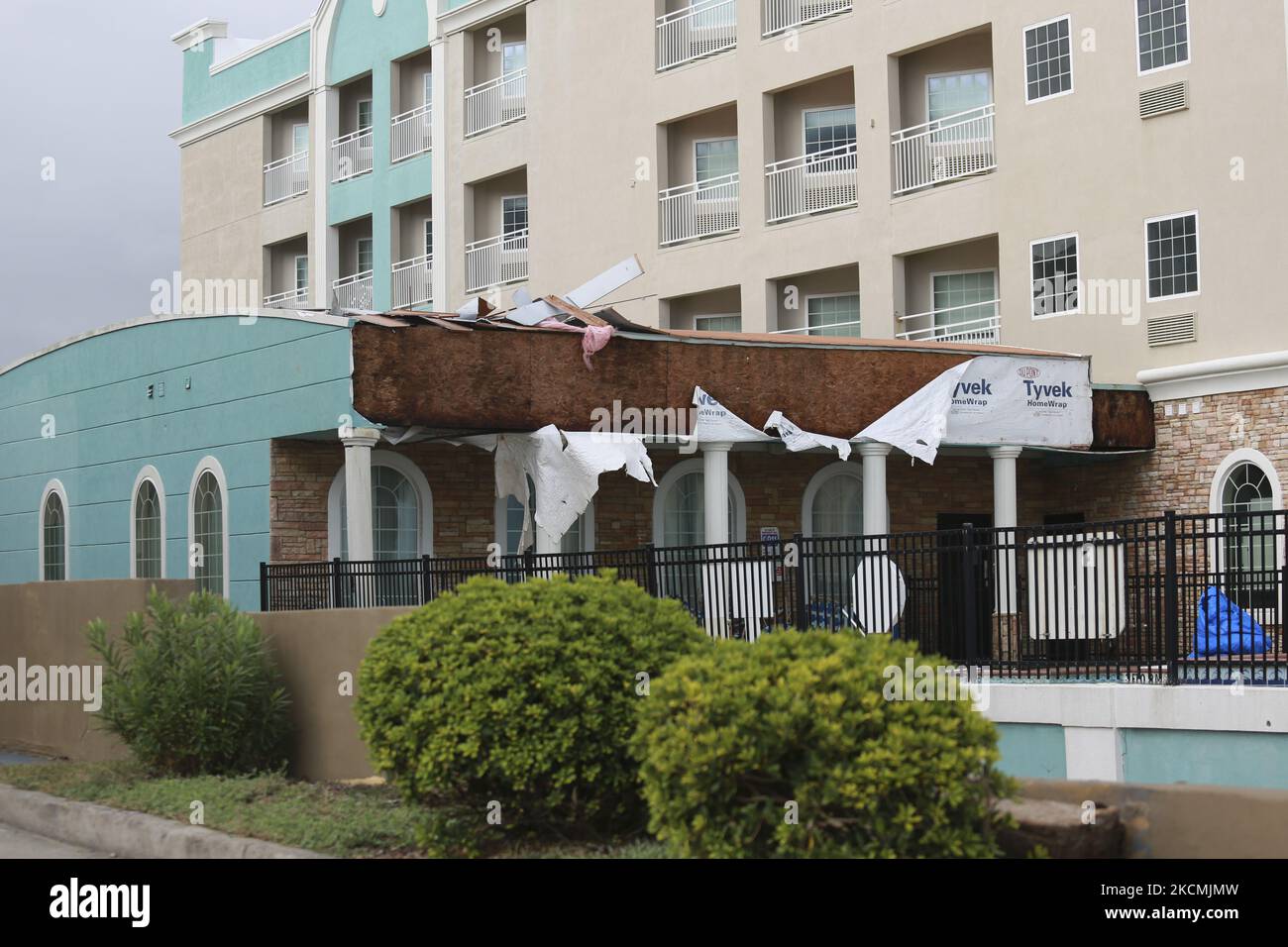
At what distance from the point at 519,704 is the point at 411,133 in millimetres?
30578

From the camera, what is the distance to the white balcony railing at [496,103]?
3494cm

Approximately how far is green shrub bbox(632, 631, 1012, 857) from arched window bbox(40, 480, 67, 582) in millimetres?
19292

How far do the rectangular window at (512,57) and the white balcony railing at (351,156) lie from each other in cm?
456

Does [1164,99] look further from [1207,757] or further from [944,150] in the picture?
[1207,757]

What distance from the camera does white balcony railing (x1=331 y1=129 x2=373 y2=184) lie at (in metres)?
38.9

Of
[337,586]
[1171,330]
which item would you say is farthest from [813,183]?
[337,586]

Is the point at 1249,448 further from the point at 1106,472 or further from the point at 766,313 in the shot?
the point at 766,313

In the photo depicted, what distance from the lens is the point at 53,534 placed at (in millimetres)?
24734

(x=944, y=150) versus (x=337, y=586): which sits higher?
(x=944, y=150)

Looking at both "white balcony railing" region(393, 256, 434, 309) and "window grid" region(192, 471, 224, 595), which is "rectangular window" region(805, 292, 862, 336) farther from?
"window grid" region(192, 471, 224, 595)

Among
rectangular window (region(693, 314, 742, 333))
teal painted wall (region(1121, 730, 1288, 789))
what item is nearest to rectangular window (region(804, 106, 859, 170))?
rectangular window (region(693, 314, 742, 333))

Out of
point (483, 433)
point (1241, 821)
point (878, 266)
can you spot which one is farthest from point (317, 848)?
point (878, 266)

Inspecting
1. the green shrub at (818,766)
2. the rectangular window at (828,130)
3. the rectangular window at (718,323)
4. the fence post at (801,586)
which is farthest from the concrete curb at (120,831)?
the rectangular window at (828,130)

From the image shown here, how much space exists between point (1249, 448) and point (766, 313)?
32.4 ft
